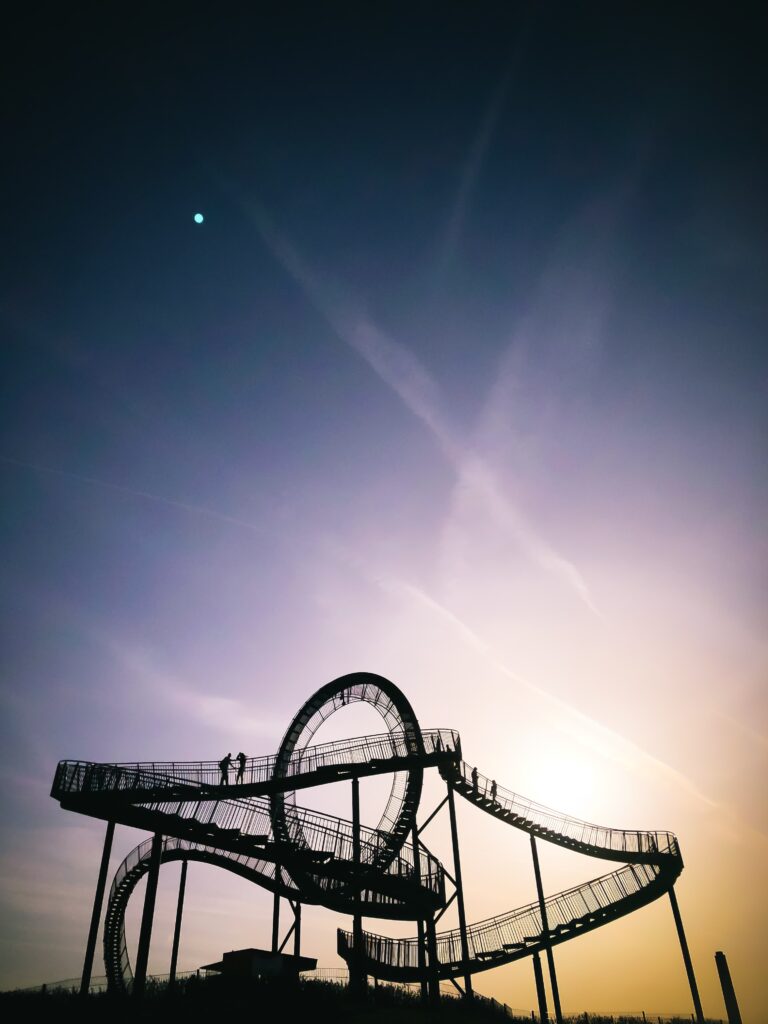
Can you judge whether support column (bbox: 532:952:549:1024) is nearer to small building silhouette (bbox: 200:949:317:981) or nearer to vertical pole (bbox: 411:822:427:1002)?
vertical pole (bbox: 411:822:427:1002)

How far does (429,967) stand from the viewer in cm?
1869

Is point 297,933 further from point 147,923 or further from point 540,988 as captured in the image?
point 540,988

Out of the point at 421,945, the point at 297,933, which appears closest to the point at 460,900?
the point at 421,945

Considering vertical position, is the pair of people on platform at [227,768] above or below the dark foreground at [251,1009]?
above

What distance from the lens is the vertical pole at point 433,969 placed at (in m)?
18.2

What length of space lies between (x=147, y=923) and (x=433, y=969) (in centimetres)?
905

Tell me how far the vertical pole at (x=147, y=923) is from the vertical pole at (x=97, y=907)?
1373 mm

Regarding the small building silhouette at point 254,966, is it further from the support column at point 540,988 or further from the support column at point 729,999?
the support column at point 729,999

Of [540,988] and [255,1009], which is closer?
[255,1009]

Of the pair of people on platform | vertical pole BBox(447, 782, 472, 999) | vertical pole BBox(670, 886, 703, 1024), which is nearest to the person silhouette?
the pair of people on platform

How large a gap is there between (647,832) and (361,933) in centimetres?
1182

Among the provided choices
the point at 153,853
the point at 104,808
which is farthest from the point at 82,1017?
the point at 104,808

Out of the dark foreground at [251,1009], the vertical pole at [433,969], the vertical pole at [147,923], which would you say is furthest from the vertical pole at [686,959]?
the vertical pole at [147,923]

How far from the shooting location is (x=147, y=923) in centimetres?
1719
